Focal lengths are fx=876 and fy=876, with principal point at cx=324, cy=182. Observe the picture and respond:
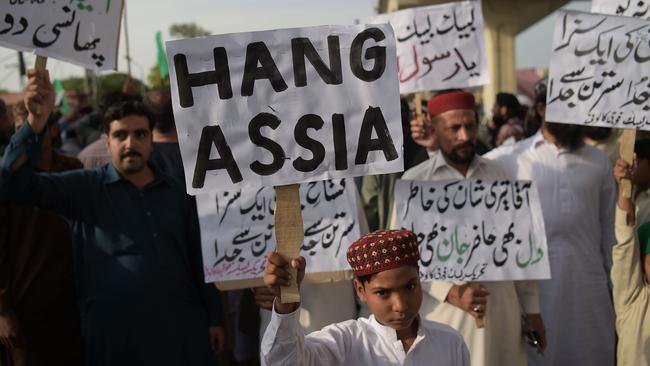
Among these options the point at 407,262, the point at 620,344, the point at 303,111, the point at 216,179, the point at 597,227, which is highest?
the point at 303,111

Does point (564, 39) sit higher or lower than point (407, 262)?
higher

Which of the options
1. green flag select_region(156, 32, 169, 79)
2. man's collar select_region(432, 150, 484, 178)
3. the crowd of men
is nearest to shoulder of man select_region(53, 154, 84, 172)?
the crowd of men

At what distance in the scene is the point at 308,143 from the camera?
3.31m

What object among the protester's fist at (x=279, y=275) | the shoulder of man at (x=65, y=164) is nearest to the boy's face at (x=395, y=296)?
the protester's fist at (x=279, y=275)

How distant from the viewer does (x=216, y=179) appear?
3.31 meters

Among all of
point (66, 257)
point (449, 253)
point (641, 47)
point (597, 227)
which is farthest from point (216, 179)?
point (597, 227)

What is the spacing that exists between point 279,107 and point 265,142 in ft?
0.47

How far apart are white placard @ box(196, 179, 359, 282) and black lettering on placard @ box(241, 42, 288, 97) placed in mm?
1684

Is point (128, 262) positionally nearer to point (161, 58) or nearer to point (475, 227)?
point (475, 227)

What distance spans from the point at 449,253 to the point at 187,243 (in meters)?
1.46

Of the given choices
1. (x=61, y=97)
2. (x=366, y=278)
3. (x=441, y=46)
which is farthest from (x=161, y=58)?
(x=366, y=278)

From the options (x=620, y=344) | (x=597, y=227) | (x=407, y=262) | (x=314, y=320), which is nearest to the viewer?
(x=407, y=262)

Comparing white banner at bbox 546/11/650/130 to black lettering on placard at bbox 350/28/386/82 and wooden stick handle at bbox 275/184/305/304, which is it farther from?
wooden stick handle at bbox 275/184/305/304

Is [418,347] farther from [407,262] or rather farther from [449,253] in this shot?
[449,253]
